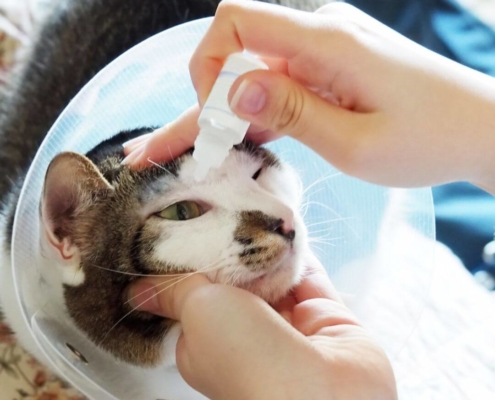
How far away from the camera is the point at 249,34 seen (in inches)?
28.9

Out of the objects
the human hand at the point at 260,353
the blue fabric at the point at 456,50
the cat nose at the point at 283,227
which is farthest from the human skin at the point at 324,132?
the blue fabric at the point at 456,50

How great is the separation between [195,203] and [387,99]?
1.02ft

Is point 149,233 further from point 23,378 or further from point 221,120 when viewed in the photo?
point 23,378

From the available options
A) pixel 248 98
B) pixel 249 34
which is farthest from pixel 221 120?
pixel 249 34

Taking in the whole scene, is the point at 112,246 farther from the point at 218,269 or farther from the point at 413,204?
the point at 413,204

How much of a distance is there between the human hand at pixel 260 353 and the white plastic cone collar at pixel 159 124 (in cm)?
17

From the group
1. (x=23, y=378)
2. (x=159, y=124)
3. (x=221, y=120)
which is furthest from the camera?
(x=159, y=124)

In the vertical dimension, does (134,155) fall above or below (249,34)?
below

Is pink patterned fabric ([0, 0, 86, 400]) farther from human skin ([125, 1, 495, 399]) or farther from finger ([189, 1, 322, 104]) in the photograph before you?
finger ([189, 1, 322, 104])

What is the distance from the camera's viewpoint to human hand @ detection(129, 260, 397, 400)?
2.20ft

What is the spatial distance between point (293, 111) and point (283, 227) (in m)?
0.17

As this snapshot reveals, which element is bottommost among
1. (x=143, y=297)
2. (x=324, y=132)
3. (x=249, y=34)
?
(x=143, y=297)

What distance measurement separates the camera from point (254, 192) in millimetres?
830

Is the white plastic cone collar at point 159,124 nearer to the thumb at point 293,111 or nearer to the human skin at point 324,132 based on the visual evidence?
the human skin at point 324,132
